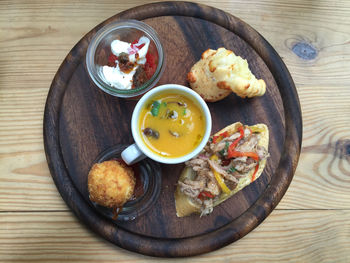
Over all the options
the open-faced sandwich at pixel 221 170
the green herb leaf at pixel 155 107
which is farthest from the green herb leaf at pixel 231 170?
the green herb leaf at pixel 155 107

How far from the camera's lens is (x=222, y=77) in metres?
2.54

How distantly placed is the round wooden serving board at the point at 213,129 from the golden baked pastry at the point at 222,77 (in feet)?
0.43

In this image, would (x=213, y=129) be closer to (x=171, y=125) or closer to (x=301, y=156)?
(x=171, y=125)

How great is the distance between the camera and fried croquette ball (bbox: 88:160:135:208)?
8.13 feet

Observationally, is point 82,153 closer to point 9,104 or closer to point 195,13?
point 9,104

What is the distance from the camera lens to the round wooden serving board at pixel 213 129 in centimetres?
267

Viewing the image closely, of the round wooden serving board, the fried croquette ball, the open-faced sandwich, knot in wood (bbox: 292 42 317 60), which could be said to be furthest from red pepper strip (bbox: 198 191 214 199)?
knot in wood (bbox: 292 42 317 60)

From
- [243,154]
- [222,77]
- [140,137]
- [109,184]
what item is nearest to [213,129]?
[243,154]

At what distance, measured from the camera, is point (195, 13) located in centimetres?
285

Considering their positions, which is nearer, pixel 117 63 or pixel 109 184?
pixel 109 184

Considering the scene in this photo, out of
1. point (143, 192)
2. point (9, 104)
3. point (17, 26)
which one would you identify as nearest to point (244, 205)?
point (143, 192)

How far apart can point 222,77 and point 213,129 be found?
1.55 feet

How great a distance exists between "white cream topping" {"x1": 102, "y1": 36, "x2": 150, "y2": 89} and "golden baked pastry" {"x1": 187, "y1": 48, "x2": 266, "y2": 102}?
0.44 metres

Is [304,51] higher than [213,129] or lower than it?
higher
